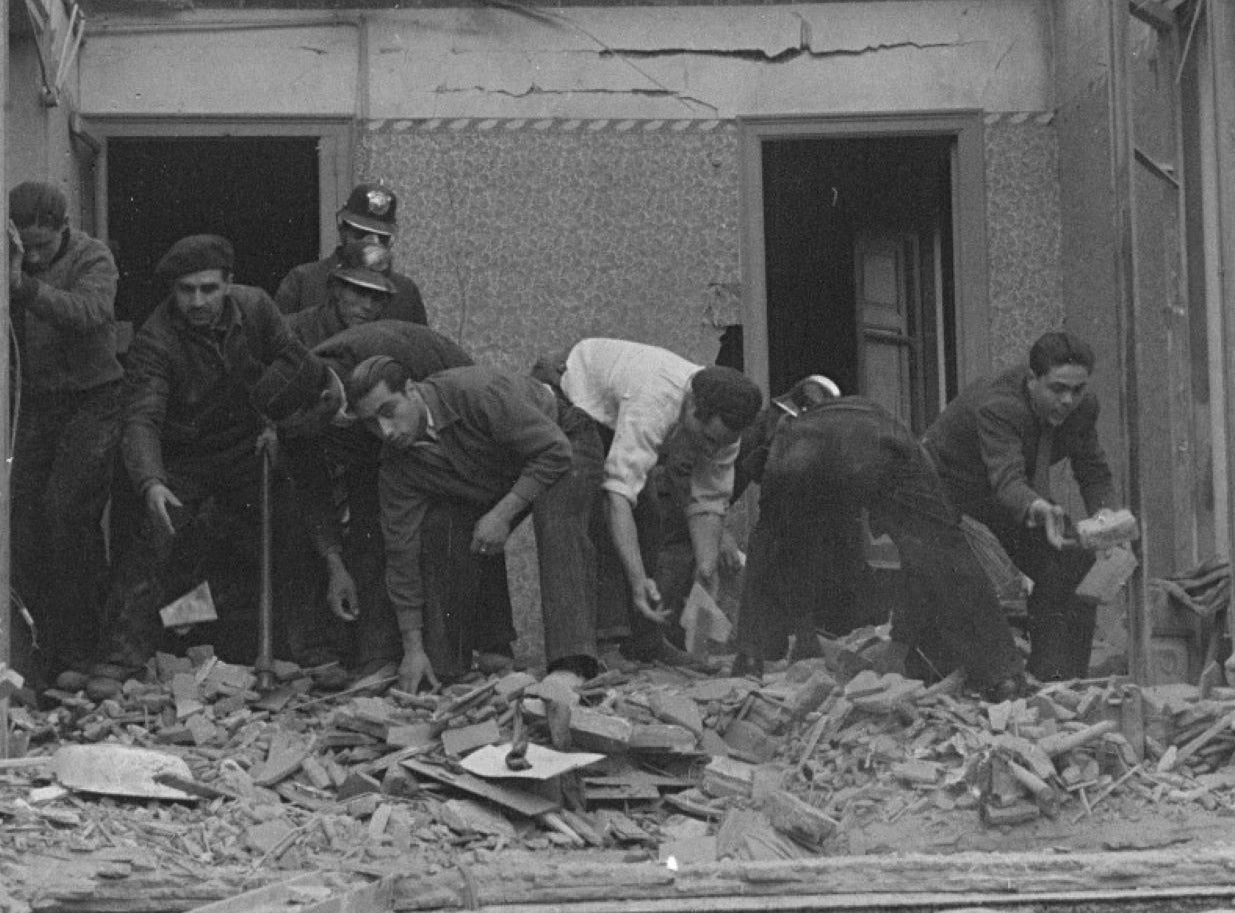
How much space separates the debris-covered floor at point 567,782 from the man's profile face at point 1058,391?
1.00 metres

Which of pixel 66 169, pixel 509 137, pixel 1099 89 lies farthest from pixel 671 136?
pixel 66 169

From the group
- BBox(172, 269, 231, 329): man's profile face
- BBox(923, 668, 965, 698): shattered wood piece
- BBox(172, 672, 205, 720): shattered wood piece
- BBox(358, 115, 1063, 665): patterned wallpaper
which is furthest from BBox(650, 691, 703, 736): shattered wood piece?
Result: BBox(358, 115, 1063, 665): patterned wallpaper

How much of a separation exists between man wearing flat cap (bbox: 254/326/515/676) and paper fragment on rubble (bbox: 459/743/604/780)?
0.97m

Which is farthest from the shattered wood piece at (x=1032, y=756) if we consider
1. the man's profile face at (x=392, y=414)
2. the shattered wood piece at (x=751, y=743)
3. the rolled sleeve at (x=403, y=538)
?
the man's profile face at (x=392, y=414)

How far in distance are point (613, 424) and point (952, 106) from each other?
120 inches

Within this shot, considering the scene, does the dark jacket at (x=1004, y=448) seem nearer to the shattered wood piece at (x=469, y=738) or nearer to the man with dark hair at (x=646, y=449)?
the man with dark hair at (x=646, y=449)

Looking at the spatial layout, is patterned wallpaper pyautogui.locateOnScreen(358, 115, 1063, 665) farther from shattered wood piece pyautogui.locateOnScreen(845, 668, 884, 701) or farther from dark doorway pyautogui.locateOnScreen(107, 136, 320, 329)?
shattered wood piece pyautogui.locateOnScreen(845, 668, 884, 701)

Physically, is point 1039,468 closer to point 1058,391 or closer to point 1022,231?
point 1058,391

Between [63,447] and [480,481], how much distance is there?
1447 millimetres

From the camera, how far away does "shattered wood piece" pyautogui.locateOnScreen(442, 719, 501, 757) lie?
7.76 metres

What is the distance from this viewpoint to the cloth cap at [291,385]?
8398 millimetres

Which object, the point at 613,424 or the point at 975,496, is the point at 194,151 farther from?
the point at 975,496

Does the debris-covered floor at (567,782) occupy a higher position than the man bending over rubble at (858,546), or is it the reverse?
the man bending over rubble at (858,546)

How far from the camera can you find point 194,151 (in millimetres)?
12188
